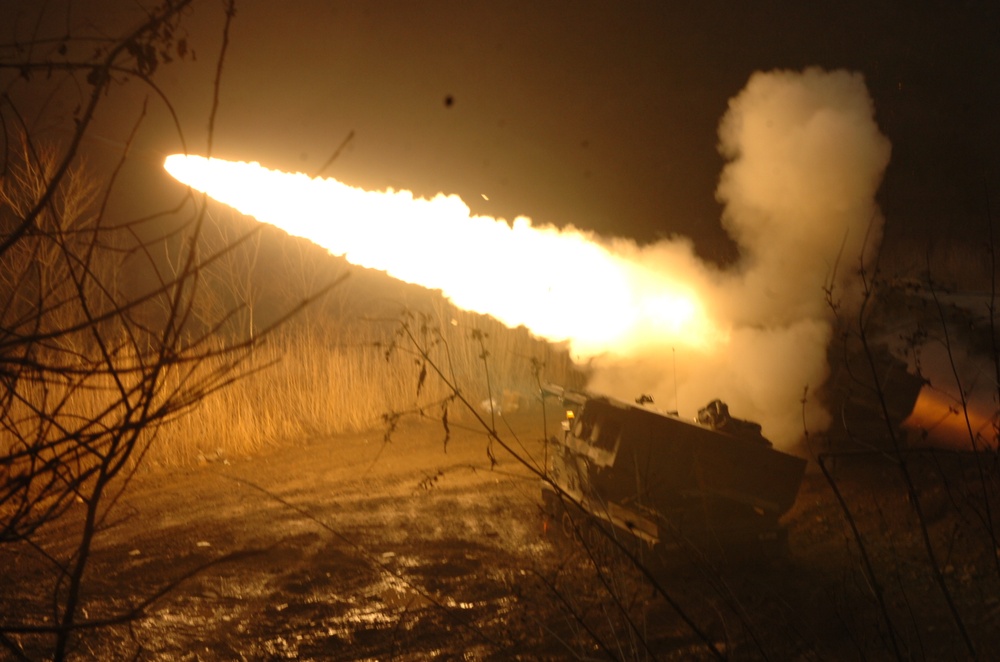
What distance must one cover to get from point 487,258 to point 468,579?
5.63 metres

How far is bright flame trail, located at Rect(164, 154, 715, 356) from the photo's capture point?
38.4 feet

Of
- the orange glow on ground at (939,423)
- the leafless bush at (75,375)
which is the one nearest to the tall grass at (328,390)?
the leafless bush at (75,375)

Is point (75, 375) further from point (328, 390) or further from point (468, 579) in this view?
point (328, 390)

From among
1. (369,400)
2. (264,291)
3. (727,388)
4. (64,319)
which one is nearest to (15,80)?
(727,388)

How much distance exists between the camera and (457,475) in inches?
419

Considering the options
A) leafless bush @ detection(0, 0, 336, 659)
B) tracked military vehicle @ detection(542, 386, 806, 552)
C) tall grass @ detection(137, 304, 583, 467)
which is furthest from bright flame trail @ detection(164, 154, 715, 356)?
tracked military vehicle @ detection(542, 386, 806, 552)

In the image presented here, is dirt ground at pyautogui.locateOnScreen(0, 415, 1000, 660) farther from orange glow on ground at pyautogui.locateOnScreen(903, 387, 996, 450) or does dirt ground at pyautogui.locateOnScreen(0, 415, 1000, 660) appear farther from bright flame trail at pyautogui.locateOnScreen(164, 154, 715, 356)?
bright flame trail at pyautogui.locateOnScreen(164, 154, 715, 356)

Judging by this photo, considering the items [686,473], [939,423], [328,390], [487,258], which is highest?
[487,258]

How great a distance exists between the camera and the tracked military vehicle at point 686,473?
7.58 metres

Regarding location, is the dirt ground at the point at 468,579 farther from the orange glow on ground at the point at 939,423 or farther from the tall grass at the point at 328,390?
the tall grass at the point at 328,390

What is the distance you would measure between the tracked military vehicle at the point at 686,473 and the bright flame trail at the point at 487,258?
4080 millimetres

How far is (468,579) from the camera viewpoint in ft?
23.6

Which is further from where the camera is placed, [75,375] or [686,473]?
[686,473]

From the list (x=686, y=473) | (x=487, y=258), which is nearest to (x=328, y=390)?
(x=487, y=258)
